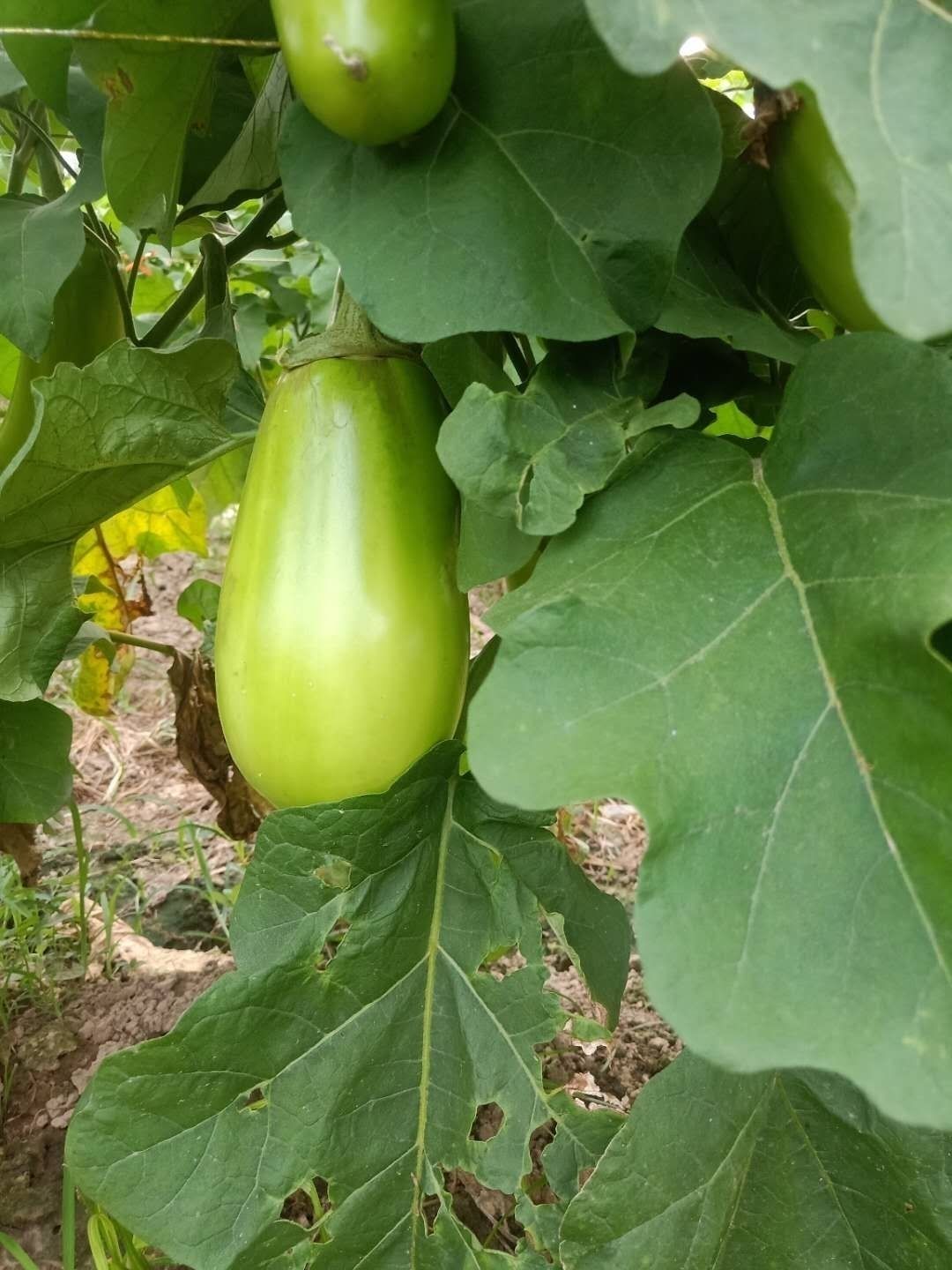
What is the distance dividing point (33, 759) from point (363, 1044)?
44 cm

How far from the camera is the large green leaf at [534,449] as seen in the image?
0.49 metres

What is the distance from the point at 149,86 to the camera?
0.57 meters

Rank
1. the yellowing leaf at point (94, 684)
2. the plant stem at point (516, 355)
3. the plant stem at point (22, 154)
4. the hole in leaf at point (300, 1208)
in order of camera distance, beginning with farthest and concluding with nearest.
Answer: the yellowing leaf at point (94, 684) → the hole in leaf at point (300, 1208) → the plant stem at point (22, 154) → the plant stem at point (516, 355)

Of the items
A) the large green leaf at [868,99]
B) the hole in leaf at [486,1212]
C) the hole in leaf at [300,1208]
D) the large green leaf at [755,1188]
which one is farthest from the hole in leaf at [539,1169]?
the large green leaf at [868,99]

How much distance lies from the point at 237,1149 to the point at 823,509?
502 millimetres

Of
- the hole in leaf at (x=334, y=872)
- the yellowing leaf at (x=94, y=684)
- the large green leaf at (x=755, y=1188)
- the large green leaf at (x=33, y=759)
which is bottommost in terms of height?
the yellowing leaf at (x=94, y=684)

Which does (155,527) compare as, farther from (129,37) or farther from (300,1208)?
(129,37)

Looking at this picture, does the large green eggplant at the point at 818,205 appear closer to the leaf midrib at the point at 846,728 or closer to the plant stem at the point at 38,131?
the leaf midrib at the point at 846,728

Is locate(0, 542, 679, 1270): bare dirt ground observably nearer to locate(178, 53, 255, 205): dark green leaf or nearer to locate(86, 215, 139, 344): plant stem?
locate(86, 215, 139, 344): plant stem

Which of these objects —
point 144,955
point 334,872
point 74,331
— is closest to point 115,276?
point 74,331

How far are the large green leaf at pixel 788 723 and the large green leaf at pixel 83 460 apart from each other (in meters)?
0.30

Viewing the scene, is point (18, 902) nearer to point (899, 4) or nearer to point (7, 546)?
point (7, 546)

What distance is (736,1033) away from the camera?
1.22 ft

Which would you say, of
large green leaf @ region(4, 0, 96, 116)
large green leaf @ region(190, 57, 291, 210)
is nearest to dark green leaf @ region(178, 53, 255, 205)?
large green leaf @ region(190, 57, 291, 210)
